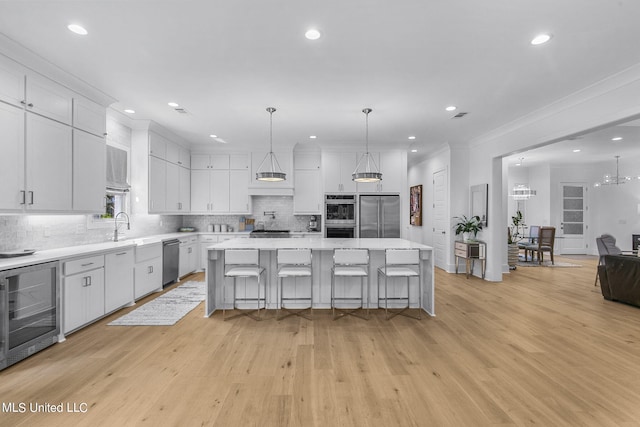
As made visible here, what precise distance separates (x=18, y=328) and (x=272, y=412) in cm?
246

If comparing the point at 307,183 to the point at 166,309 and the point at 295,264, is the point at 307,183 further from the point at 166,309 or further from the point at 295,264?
the point at 166,309

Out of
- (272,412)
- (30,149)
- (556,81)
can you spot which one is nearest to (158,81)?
(30,149)

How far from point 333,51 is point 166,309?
3884 millimetres

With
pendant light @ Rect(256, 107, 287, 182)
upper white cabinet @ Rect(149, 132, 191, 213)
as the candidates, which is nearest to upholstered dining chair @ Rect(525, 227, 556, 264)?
pendant light @ Rect(256, 107, 287, 182)

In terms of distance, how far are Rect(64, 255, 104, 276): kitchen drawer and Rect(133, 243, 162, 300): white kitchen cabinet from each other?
2.58ft

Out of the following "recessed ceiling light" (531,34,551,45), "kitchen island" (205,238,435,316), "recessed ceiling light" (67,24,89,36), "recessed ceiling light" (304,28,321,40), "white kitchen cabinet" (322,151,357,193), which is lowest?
→ "kitchen island" (205,238,435,316)

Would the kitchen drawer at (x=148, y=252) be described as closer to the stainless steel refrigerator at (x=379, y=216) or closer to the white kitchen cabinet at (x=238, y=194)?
the white kitchen cabinet at (x=238, y=194)

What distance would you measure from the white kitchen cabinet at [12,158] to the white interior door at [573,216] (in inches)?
497

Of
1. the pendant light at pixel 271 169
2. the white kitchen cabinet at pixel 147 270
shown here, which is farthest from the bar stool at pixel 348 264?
the white kitchen cabinet at pixel 147 270

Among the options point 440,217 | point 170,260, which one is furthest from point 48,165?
point 440,217

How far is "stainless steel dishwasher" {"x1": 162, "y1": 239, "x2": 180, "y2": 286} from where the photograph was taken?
5.32 m

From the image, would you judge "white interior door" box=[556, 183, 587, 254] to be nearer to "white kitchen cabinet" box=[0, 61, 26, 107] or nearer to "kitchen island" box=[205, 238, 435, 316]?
"kitchen island" box=[205, 238, 435, 316]

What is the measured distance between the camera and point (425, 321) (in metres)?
3.84

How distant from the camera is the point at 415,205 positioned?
8.98 metres
